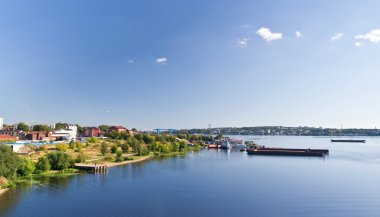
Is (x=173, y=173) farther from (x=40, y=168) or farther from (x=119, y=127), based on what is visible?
(x=119, y=127)

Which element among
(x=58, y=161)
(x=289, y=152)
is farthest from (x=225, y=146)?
(x=58, y=161)

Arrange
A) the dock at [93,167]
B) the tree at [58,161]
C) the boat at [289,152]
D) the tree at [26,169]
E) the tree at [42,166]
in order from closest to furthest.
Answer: the tree at [26,169] < the tree at [42,166] < the tree at [58,161] < the dock at [93,167] < the boat at [289,152]

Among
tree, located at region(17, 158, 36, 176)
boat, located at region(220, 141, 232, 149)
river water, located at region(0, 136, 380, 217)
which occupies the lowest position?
river water, located at region(0, 136, 380, 217)

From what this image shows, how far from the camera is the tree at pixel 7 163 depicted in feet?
140

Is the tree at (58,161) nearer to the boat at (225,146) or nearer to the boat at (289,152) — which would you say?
the boat at (289,152)

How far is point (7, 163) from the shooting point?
4319 centimetres

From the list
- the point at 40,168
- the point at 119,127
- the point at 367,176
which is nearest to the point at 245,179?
the point at 367,176

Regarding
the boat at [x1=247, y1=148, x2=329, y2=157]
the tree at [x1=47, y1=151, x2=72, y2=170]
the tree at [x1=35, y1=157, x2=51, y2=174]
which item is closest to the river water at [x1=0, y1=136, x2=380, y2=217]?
the tree at [x1=35, y1=157, x2=51, y2=174]

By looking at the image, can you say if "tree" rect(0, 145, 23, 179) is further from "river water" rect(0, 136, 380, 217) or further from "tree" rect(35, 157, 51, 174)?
"tree" rect(35, 157, 51, 174)

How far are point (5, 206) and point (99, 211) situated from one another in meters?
10.6

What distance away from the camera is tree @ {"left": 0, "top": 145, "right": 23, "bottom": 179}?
4253 centimetres

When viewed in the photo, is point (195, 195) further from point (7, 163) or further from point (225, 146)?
point (225, 146)

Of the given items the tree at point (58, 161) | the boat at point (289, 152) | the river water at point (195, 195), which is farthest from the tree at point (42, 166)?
the boat at point (289, 152)

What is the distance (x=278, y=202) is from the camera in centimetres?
3759
